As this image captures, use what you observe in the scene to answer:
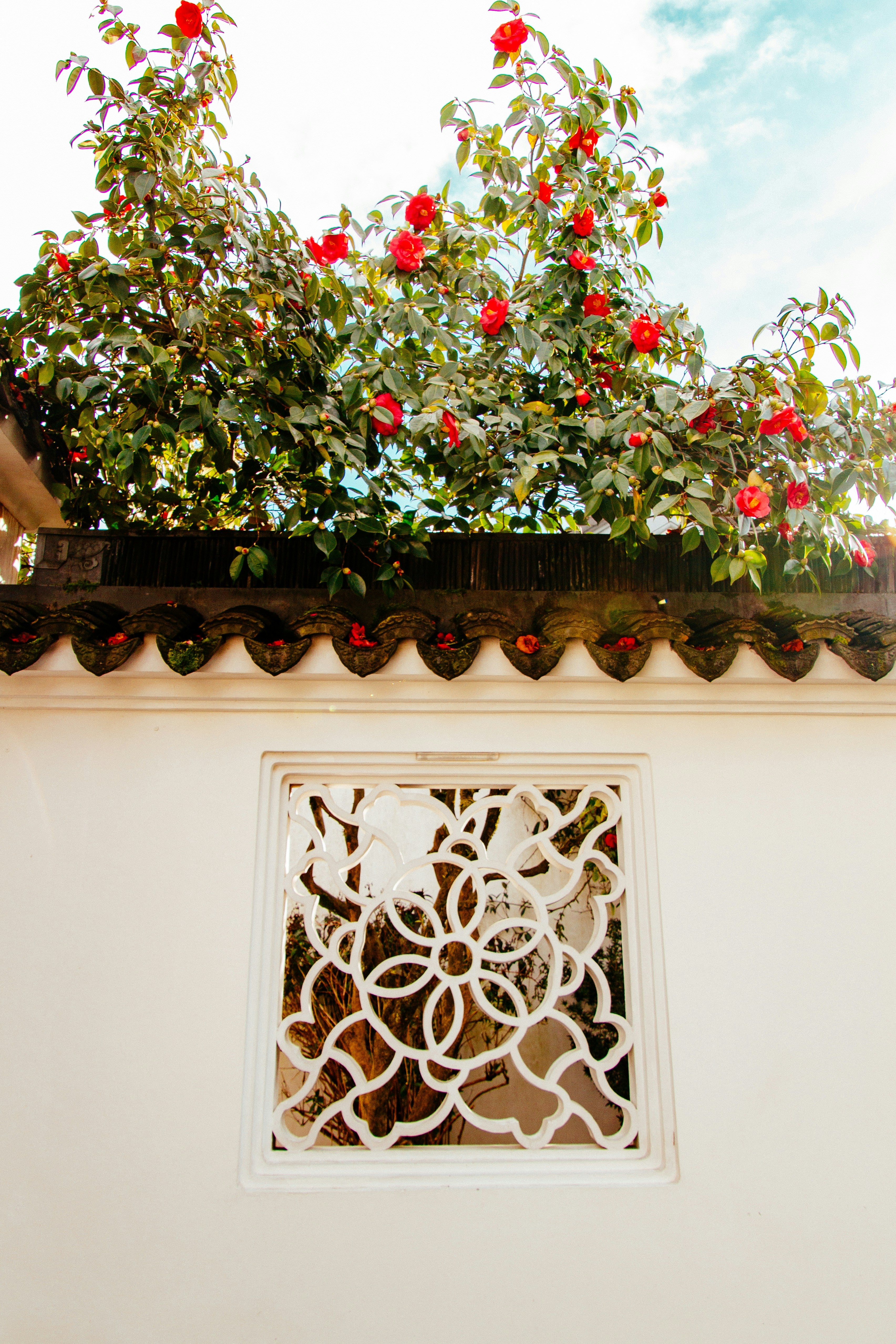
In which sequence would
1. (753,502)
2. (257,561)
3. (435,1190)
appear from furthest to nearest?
(257,561)
(753,502)
(435,1190)

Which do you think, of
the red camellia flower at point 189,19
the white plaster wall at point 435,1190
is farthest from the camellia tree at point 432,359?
the white plaster wall at point 435,1190

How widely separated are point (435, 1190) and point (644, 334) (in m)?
3.07

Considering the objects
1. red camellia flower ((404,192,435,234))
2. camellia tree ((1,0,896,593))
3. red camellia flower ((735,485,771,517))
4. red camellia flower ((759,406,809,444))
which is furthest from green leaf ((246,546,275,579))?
red camellia flower ((759,406,809,444))

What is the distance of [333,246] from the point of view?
2.81 m

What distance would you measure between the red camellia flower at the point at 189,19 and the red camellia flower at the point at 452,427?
1720 millimetres

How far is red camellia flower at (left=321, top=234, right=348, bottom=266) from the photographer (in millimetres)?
2803

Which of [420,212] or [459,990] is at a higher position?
[420,212]

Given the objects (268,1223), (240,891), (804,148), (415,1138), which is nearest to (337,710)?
(240,891)

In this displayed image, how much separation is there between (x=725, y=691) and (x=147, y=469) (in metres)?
2.31

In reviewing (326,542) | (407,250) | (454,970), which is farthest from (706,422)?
(454,970)

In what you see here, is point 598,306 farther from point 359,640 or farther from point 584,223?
point 359,640

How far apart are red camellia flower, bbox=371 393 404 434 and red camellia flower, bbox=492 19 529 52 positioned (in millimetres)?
1627

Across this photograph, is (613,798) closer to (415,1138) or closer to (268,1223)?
(268,1223)

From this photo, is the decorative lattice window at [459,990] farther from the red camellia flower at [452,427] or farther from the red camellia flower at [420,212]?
the red camellia flower at [420,212]
